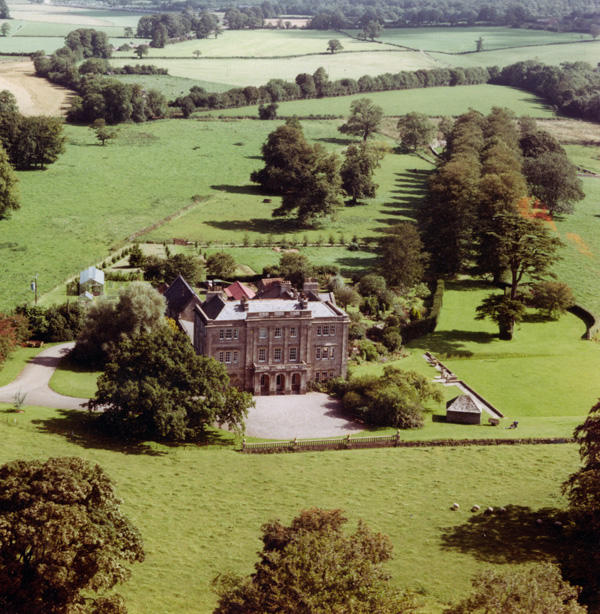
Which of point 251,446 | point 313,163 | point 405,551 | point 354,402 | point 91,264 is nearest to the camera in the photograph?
point 405,551

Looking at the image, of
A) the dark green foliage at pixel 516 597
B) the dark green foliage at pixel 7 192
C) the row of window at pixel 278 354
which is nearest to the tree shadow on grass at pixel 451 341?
the row of window at pixel 278 354

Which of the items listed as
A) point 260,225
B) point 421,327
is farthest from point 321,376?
point 260,225

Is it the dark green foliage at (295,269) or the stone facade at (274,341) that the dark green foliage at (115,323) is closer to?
the stone facade at (274,341)

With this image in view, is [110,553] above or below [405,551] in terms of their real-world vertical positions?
above

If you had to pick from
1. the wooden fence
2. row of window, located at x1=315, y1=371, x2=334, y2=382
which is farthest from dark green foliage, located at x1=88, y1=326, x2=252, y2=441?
row of window, located at x1=315, y1=371, x2=334, y2=382

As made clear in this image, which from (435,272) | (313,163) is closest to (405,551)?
(435,272)

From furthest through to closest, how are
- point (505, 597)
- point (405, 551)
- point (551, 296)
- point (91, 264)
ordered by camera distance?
point (91, 264), point (551, 296), point (405, 551), point (505, 597)

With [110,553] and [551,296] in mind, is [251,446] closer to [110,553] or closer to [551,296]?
[110,553]
